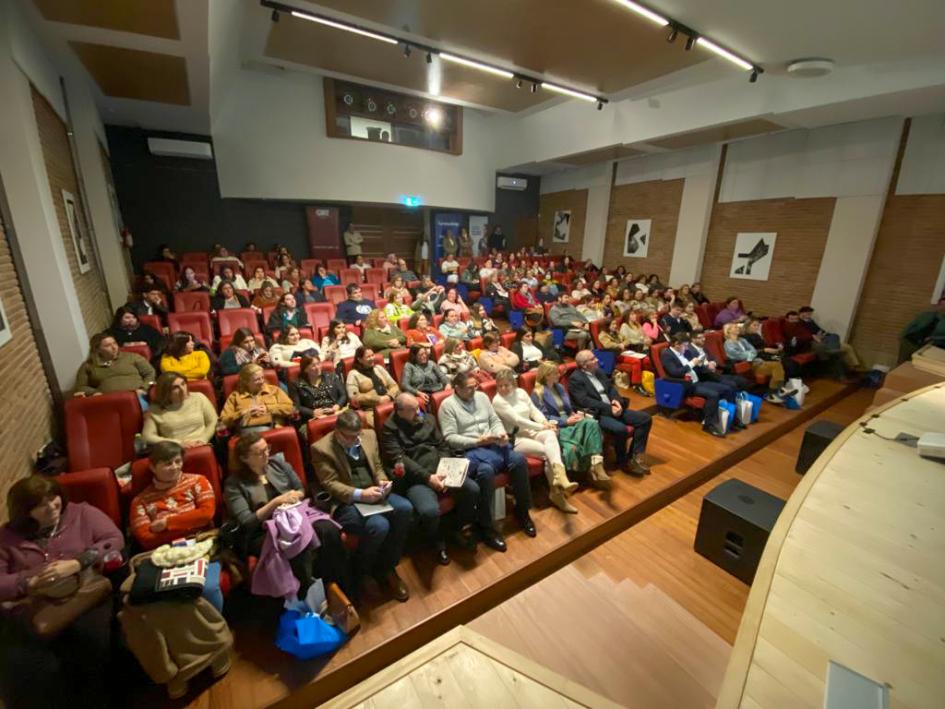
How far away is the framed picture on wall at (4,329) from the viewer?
2.10 metres

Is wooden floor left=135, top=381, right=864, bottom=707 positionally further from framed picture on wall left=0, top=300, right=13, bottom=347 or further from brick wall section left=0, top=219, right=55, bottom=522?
framed picture on wall left=0, top=300, right=13, bottom=347

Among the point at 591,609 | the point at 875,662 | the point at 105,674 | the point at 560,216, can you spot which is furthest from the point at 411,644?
the point at 560,216

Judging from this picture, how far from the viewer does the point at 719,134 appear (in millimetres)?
6488

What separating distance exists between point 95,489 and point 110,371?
1470 mm

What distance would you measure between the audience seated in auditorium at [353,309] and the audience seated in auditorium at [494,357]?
5.48 ft

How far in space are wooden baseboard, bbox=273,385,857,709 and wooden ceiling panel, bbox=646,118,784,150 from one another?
4882 millimetres

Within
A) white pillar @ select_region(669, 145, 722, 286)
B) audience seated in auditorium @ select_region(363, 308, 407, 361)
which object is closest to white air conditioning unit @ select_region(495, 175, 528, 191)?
white pillar @ select_region(669, 145, 722, 286)

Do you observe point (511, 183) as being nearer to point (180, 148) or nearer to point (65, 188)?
point (180, 148)

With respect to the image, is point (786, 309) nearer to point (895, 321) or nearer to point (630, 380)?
point (895, 321)

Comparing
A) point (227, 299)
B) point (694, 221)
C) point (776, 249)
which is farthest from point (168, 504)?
point (694, 221)

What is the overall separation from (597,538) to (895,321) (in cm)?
599

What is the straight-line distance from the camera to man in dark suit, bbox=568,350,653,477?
10.5ft

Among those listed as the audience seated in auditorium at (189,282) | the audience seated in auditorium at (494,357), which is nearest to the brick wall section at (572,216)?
the audience seated in auditorium at (494,357)

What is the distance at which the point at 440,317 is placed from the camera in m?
5.09
